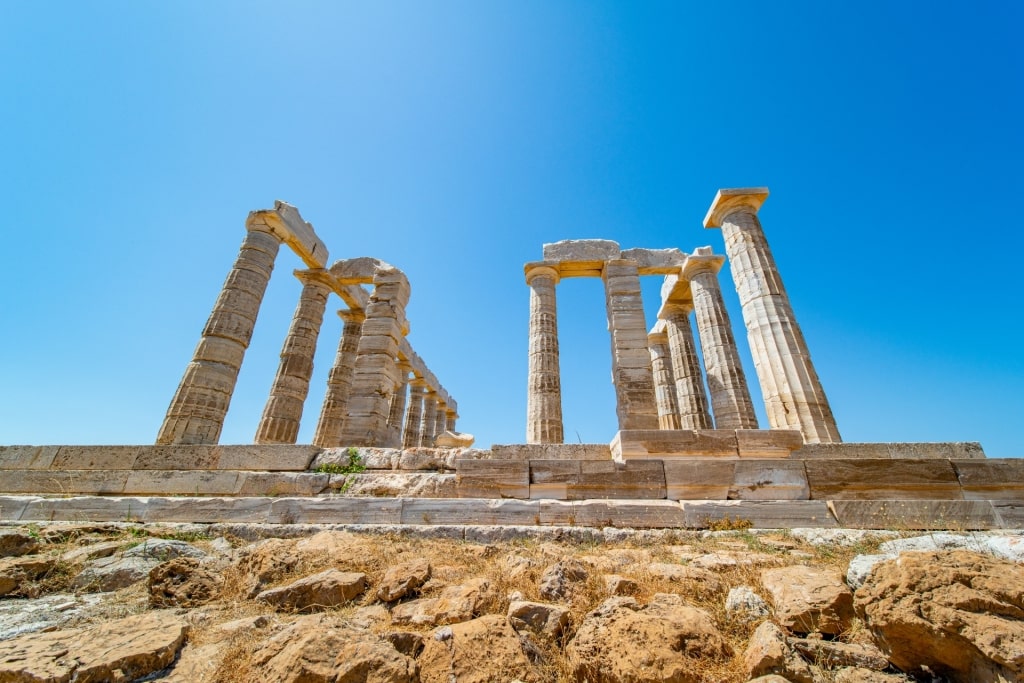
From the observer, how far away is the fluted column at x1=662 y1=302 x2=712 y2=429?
15.3m

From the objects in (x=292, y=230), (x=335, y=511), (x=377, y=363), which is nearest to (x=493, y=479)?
(x=335, y=511)

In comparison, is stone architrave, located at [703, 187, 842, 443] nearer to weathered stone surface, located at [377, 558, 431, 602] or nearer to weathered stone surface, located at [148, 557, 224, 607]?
weathered stone surface, located at [377, 558, 431, 602]

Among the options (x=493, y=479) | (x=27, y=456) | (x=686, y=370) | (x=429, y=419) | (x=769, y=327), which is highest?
(x=429, y=419)

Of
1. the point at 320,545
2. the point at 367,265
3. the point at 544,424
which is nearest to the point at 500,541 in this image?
the point at 320,545

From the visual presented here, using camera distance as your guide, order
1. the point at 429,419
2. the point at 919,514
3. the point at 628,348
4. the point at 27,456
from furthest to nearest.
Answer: the point at 429,419 → the point at 628,348 → the point at 27,456 → the point at 919,514

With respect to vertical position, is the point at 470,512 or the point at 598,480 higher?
the point at 598,480

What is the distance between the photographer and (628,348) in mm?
11789

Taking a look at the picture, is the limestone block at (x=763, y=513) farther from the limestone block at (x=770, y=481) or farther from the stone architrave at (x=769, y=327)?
the stone architrave at (x=769, y=327)

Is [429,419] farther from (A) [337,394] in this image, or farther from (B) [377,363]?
(B) [377,363]

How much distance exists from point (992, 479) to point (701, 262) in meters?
10.0

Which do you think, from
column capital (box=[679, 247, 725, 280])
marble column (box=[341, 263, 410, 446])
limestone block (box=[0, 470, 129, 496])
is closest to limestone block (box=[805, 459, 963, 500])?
column capital (box=[679, 247, 725, 280])

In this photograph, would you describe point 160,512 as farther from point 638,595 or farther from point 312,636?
point 638,595

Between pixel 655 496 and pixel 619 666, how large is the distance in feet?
15.9

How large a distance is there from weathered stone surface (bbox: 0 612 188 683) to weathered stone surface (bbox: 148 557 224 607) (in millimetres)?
685
